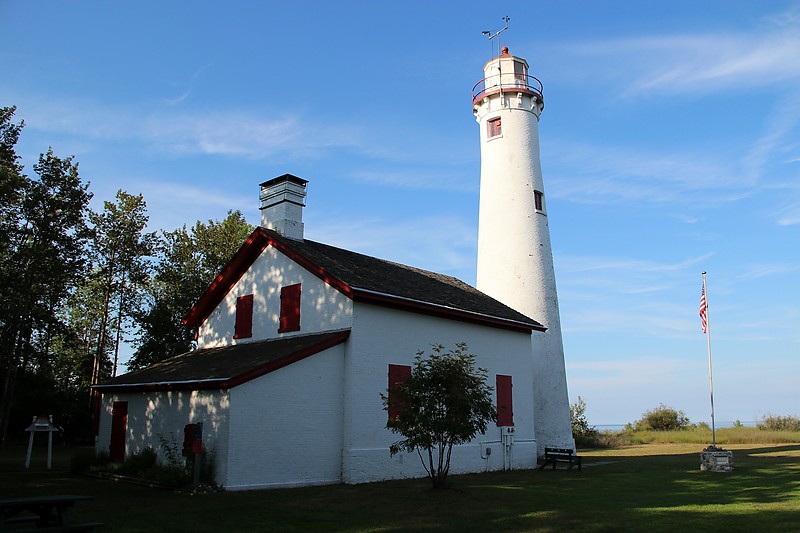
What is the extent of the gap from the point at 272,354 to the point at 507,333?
8880mm

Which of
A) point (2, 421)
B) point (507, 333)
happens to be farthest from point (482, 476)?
point (2, 421)

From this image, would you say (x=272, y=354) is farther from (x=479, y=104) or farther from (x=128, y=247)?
(x=128, y=247)

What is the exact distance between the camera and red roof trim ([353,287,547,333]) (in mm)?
16558

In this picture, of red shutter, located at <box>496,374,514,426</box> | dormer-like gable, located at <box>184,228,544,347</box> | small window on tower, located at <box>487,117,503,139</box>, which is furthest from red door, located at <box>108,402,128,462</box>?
small window on tower, located at <box>487,117,503,139</box>

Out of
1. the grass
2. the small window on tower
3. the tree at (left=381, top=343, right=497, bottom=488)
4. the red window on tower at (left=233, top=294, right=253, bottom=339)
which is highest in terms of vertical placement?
the small window on tower

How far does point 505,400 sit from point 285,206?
9.40 metres

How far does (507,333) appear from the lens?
21.4 meters

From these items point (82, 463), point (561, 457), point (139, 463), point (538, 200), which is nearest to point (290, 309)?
point (139, 463)

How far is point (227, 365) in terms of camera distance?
1579 cm

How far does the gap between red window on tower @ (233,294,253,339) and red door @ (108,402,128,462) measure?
3843 mm

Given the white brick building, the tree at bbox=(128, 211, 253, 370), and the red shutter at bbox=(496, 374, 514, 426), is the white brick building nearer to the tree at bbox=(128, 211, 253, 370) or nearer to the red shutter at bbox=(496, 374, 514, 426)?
the red shutter at bbox=(496, 374, 514, 426)

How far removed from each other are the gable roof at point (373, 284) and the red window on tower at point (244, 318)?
873 mm

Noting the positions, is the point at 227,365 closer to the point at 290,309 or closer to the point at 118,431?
the point at 290,309

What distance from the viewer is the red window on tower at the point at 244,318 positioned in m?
19.5
